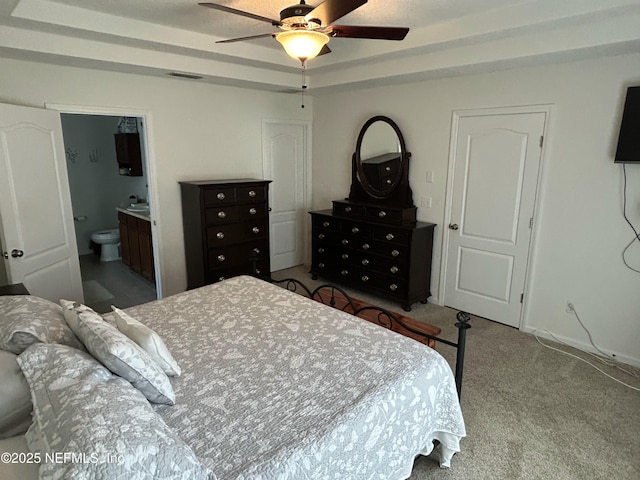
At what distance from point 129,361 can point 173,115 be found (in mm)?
3262

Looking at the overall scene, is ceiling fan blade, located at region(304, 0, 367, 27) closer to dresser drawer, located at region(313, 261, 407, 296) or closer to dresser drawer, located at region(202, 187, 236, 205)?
dresser drawer, located at region(202, 187, 236, 205)

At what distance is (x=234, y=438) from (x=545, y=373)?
2.58 meters

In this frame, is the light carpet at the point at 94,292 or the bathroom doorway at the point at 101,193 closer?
the light carpet at the point at 94,292

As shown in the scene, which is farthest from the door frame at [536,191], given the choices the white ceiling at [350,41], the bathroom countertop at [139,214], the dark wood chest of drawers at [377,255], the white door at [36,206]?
the white door at [36,206]

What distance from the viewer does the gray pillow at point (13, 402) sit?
1.32 meters

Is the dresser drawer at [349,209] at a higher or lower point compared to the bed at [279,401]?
higher

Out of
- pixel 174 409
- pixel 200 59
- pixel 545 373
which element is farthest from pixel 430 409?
pixel 200 59

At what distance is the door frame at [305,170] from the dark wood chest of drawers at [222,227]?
2.43 ft

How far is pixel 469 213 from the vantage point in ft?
12.7

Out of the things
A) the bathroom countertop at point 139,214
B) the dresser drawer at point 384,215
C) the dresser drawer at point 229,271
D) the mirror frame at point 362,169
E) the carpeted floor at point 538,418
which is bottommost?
the carpeted floor at point 538,418

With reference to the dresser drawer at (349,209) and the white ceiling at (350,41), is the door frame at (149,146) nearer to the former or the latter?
the white ceiling at (350,41)

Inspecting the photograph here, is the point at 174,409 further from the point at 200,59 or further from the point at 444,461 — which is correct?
the point at 200,59

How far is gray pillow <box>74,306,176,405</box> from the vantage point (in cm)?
139

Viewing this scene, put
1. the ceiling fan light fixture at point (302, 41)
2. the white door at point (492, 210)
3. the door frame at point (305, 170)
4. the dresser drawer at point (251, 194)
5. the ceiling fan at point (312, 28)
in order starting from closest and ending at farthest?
the ceiling fan at point (312, 28), the ceiling fan light fixture at point (302, 41), the white door at point (492, 210), the dresser drawer at point (251, 194), the door frame at point (305, 170)
